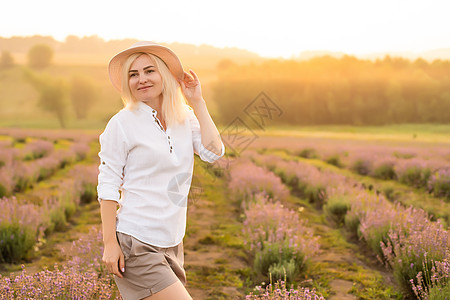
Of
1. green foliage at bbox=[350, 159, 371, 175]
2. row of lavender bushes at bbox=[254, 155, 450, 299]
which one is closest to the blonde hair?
row of lavender bushes at bbox=[254, 155, 450, 299]

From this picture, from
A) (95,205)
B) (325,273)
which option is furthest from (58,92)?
(325,273)

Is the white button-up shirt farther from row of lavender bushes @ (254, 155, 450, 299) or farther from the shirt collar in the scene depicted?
row of lavender bushes @ (254, 155, 450, 299)

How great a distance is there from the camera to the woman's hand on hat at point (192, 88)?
7.63 ft

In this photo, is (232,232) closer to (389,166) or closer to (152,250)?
(152,250)

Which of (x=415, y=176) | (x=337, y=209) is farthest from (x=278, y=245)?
(x=415, y=176)

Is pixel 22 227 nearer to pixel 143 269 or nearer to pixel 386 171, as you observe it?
pixel 143 269

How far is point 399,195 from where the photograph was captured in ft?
28.4

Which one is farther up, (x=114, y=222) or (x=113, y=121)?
(x=113, y=121)

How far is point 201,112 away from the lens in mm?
2342

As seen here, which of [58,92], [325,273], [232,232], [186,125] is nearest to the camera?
[186,125]

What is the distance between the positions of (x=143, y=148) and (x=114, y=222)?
1.24ft

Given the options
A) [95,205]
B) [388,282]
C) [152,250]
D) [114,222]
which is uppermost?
[114,222]

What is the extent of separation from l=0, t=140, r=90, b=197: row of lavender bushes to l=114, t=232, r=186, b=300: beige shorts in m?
7.28

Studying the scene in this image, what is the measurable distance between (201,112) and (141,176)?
569 mm
